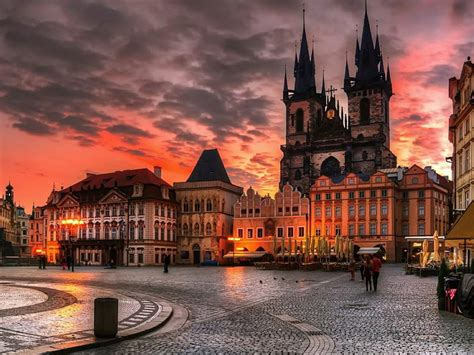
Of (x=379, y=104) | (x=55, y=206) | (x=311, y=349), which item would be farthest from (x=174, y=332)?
(x=379, y=104)

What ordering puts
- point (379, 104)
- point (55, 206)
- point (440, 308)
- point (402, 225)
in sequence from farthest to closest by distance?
point (379, 104) < point (55, 206) < point (402, 225) < point (440, 308)

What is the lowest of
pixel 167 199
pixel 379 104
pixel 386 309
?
pixel 386 309

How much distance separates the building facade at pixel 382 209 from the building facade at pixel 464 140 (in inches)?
1651

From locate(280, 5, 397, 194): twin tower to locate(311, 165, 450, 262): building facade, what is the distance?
12.9 metres

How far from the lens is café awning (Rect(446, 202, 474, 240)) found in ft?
80.1

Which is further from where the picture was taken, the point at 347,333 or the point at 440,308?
the point at 440,308

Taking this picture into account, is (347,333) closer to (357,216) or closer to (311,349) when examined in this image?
(311,349)

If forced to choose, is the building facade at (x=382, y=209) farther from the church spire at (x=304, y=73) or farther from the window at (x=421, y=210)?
the church spire at (x=304, y=73)

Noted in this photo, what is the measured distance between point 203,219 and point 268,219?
10693mm

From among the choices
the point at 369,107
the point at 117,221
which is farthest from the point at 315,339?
the point at 369,107

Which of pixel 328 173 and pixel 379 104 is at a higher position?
pixel 379 104

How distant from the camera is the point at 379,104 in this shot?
11556 cm

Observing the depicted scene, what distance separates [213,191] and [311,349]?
8697cm

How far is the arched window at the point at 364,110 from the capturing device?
116m
